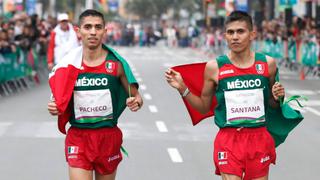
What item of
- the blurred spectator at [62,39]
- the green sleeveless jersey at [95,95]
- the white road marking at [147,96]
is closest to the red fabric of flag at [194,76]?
the green sleeveless jersey at [95,95]

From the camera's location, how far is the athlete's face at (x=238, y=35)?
712cm

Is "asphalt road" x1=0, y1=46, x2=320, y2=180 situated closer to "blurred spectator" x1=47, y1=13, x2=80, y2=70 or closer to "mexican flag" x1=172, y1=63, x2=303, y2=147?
"blurred spectator" x1=47, y1=13, x2=80, y2=70

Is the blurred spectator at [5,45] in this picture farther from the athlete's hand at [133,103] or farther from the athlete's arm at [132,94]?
the athlete's hand at [133,103]

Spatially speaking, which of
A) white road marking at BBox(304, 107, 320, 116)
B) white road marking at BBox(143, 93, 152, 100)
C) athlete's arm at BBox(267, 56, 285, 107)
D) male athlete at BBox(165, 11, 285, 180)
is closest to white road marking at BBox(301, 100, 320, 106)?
white road marking at BBox(304, 107, 320, 116)

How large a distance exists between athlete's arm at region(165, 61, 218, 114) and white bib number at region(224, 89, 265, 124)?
0.17 metres

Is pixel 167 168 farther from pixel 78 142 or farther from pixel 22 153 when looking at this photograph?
pixel 78 142

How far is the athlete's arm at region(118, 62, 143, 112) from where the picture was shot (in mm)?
7277

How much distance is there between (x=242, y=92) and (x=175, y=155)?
5902 mm

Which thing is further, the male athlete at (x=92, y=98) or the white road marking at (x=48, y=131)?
the white road marking at (x=48, y=131)

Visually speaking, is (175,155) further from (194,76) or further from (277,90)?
(277,90)

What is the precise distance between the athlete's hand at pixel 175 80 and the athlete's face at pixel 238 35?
0.43m

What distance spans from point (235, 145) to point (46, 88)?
19.2 m

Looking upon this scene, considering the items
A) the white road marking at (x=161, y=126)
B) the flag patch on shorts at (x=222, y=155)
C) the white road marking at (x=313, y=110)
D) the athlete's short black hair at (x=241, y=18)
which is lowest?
the white road marking at (x=313, y=110)

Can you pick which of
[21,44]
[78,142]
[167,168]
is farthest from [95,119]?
[21,44]
